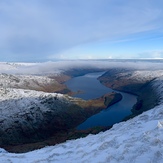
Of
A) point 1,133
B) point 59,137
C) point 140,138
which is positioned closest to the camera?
point 140,138

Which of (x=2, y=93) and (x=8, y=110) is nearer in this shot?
(x=8, y=110)

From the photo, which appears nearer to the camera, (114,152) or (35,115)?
(114,152)

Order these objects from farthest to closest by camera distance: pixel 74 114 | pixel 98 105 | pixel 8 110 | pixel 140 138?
pixel 98 105, pixel 74 114, pixel 8 110, pixel 140 138

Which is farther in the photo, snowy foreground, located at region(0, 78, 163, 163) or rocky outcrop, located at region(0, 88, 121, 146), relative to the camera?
rocky outcrop, located at region(0, 88, 121, 146)

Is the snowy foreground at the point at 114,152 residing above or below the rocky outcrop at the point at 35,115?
above

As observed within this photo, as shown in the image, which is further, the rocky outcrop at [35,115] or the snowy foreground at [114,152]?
the rocky outcrop at [35,115]

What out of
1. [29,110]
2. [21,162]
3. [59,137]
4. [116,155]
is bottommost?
[59,137]

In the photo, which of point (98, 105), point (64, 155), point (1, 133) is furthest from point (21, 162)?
point (98, 105)

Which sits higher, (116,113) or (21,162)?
(21,162)

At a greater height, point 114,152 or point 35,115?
point 114,152

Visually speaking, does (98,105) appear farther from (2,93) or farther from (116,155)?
(116,155)

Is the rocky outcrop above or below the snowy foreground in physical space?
below
